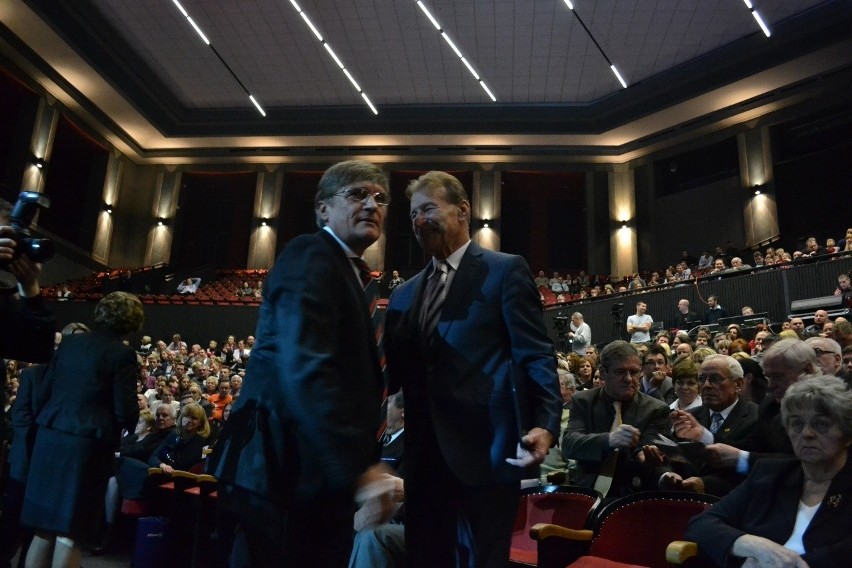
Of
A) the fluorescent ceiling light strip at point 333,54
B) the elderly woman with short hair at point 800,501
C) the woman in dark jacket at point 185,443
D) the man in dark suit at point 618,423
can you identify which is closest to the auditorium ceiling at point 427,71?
the fluorescent ceiling light strip at point 333,54

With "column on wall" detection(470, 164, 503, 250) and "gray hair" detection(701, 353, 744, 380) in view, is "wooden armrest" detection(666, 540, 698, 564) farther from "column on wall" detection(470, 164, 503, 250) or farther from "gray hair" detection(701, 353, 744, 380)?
"column on wall" detection(470, 164, 503, 250)

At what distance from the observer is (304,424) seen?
1246 millimetres

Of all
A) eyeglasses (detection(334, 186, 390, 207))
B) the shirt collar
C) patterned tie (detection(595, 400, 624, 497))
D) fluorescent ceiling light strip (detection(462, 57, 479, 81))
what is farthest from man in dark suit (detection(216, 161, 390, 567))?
fluorescent ceiling light strip (detection(462, 57, 479, 81))

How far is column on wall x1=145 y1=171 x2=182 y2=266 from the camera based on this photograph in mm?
16938

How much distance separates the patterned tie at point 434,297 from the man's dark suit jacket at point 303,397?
40cm

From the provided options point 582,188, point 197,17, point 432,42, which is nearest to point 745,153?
point 582,188

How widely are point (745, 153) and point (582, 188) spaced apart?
3801mm

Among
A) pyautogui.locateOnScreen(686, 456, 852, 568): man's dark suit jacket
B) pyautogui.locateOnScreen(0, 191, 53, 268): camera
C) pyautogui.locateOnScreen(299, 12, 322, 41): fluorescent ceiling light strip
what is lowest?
pyautogui.locateOnScreen(686, 456, 852, 568): man's dark suit jacket

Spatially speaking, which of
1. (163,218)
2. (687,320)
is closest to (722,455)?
(687,320)

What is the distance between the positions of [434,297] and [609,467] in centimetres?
132

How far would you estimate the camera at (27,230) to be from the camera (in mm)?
1605

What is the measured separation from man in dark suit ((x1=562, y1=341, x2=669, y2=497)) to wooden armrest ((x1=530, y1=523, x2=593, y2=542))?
29 cm

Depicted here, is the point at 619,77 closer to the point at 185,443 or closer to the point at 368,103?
the point at 368,103

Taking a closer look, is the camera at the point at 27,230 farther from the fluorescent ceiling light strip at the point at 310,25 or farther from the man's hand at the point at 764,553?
the fluorescent ceiling light strip at the point at 310,25
